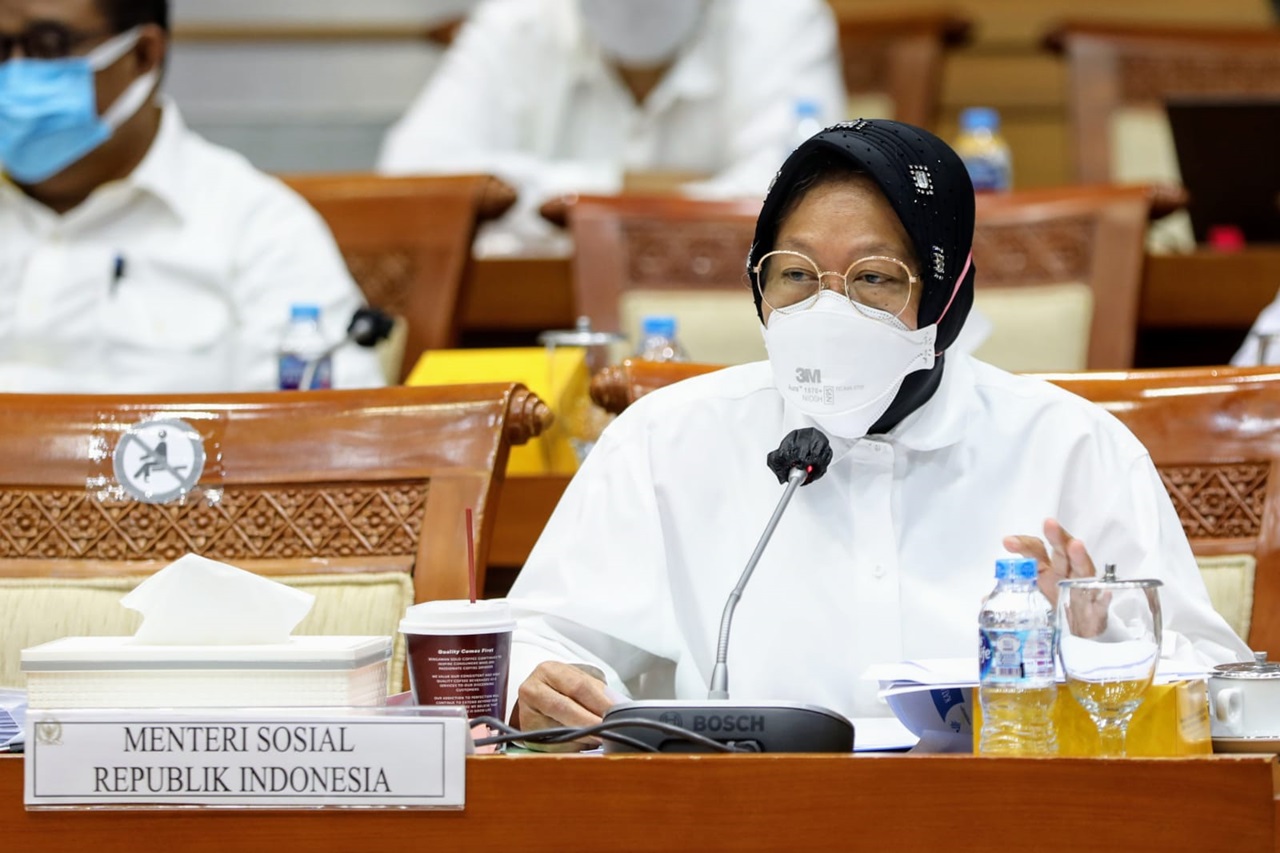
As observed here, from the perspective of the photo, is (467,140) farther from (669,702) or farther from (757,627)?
(669,702)

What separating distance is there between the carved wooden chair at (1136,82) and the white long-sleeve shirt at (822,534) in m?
2.61

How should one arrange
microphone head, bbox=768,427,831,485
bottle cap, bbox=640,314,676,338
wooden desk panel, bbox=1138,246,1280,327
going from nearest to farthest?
microphone head, bbox=768,427,831,485 → bottle cap, bbox=640,314,676,338 → wooden desk panel, bbox=1138,246,1280,327

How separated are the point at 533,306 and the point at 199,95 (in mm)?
2256

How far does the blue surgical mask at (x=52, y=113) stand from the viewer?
305 cm

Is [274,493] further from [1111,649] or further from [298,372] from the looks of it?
[1111,649]

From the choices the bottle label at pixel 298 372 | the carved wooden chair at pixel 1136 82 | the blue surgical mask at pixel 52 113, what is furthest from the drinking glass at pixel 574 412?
the carved wooden chair at pixel 1136 82

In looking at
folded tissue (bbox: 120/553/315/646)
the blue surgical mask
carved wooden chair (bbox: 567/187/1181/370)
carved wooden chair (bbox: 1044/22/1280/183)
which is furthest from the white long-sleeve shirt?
carved wooden chair (bbox: 1044/22/1280/183)

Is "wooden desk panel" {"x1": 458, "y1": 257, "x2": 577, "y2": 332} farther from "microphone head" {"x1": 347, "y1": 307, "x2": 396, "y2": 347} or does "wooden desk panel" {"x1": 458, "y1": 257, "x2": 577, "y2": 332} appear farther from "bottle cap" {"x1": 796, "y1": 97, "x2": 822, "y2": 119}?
"bottle cap" {"x1": 796, "y1": 97, "x2": 822, "y2": 119}

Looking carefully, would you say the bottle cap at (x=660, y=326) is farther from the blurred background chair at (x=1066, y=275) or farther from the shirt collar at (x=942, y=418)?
the shirt collar at (x=942, y=418)

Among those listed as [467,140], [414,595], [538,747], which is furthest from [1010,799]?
[467,140]

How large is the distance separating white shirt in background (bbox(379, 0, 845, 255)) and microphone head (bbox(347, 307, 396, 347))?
4.11 feet

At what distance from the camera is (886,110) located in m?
4.52

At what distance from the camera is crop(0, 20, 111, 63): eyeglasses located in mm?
3107

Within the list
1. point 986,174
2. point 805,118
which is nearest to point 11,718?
point 805,118
